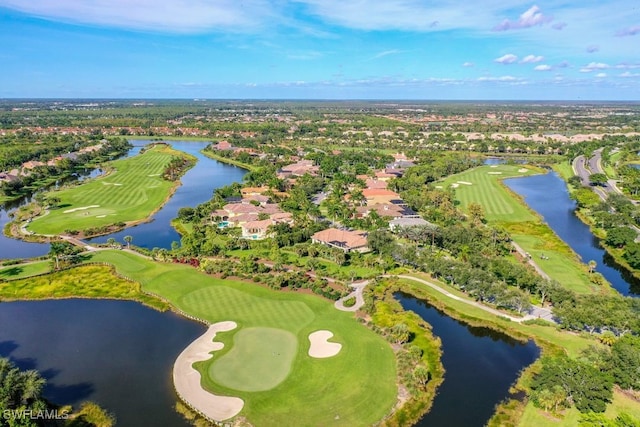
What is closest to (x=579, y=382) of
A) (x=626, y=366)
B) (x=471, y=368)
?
(x=626, y=366)

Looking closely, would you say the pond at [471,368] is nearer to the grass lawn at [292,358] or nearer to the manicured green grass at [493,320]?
the manicured green grass at [493,320]

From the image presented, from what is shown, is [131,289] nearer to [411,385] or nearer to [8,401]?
[8,401]

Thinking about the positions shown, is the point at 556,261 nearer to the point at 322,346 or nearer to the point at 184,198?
the point at 322,346

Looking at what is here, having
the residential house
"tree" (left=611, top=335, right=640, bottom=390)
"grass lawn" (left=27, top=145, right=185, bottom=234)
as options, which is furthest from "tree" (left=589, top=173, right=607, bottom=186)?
"grass lawn" (left=27, top=145, right=185, bottom=234)

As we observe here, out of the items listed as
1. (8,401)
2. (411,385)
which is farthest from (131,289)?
(411,385)

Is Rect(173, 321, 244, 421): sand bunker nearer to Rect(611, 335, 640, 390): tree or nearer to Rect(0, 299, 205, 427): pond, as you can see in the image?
Rect(0, 299, 205, 427): pond

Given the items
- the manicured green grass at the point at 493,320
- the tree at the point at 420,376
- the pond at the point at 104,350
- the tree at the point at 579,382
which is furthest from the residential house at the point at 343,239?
the tree at the point at 579,382
